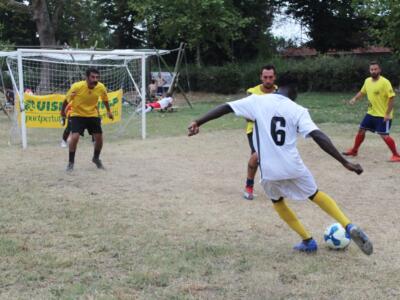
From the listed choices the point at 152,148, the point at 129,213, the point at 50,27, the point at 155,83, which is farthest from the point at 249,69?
the point at 129,213

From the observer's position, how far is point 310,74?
2823 cm

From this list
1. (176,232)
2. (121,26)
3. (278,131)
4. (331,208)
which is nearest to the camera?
(278,131)

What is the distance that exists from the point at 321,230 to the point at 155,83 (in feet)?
60.8

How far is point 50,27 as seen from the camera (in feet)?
89.7

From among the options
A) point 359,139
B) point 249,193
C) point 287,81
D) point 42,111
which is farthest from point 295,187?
point 42,111

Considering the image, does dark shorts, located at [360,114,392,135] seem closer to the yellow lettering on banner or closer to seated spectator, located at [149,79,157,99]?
the yellow lettering on banner

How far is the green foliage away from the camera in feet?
90.0

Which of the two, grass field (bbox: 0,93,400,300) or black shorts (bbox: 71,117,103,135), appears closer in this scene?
grass field (bbox: 0,93,400,300)

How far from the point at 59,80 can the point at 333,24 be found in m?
20.7

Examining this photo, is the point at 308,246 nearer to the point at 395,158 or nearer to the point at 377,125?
the point at 395,158

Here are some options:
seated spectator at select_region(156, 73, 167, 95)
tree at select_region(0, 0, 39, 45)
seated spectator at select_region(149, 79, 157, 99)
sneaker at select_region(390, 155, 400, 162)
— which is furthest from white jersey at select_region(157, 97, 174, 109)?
tree at select_region(0, 0, 39, 45)

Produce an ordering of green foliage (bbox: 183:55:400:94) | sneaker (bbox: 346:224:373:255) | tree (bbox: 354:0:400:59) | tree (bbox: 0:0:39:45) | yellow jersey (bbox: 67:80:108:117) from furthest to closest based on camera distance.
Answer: tree (bbox: 0:0:39:45), green foliage (bbox: 183:55:400:94), tree (bbox: 354:0:400:59), yellow jersey (bbox: 67:80:108:117), sneaker (bbox: 346:224:373:255)

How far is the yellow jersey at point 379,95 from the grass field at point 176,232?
875 mm

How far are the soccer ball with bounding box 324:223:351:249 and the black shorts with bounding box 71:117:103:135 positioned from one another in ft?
16.4
